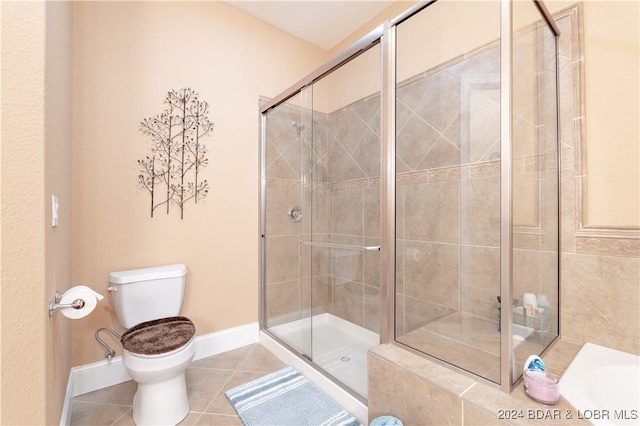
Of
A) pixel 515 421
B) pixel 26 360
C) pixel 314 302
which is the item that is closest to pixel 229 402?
pixel 314 302

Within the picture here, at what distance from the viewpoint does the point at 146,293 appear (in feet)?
5.74

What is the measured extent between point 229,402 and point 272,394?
0.79 ft

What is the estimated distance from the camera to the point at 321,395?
5.48 feet

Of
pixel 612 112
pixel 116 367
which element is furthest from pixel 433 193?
pixel 116 367

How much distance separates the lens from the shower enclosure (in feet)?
3.78

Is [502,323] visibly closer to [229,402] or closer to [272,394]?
[272,394]

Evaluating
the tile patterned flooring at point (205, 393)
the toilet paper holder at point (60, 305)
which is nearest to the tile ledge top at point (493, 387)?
the tile patterned flooring at point (205, 393)

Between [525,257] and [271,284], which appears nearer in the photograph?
[525,257]

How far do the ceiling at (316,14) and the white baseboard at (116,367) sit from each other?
255 centimetres

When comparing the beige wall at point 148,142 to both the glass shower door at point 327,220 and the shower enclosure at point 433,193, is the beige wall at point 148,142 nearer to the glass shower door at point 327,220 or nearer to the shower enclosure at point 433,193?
the glass shower door at point 327,220

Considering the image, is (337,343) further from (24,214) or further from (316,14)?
(316,14)

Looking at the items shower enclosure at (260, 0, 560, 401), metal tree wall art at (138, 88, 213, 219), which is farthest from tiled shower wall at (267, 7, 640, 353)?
metal tree wall art at (138, 88, 213, 219)

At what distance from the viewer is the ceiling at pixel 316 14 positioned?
2.26m

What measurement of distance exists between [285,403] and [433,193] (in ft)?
4.70
